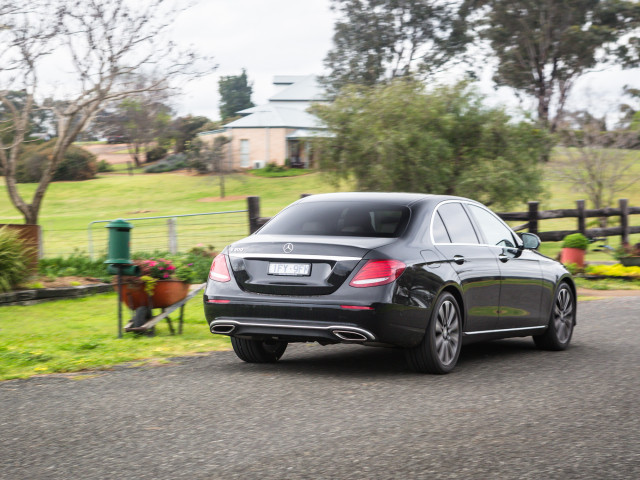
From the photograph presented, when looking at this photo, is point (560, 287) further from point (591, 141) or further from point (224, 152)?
point (224, 152)

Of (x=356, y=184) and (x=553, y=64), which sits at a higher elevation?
(x=553, y=64)

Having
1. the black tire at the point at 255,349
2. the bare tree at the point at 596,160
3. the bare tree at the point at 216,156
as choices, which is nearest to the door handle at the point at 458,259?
the black tire at the point at 255,349

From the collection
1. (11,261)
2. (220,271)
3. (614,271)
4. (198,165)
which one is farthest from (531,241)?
(198,165)

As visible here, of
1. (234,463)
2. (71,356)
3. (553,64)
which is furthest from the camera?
(553,64)

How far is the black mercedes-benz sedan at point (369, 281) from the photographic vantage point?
23.0 ft

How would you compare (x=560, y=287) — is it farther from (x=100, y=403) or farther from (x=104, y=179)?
(x=104, y=179)

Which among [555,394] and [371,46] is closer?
[555,394]

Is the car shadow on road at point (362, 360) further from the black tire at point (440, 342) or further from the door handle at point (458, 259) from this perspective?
the door handle at point (458, 259)

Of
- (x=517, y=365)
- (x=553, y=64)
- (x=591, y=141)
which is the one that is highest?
(x=553, y=64)

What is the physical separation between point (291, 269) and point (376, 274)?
0.71m

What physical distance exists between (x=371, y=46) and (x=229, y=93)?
66921 mm

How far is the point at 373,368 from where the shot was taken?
7.98 m

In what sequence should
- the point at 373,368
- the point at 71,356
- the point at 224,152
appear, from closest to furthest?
the point at 373,368, the point at 71,356, the point at 224,152

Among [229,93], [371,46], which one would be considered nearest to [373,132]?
[371,46]
